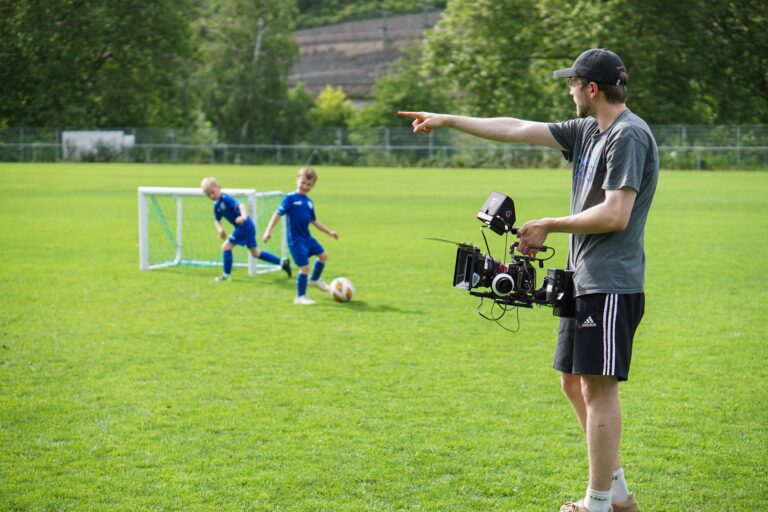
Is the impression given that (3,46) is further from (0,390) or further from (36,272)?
(0,390)

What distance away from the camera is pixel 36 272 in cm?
1346

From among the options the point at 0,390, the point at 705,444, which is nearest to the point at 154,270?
the point at 0,390

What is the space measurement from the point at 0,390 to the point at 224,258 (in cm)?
612

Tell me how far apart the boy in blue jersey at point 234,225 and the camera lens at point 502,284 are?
341 inches

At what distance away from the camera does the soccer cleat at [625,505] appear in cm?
471

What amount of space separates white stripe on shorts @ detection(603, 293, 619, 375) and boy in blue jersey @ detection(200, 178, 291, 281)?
351 inches

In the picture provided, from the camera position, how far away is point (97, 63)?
5975cm

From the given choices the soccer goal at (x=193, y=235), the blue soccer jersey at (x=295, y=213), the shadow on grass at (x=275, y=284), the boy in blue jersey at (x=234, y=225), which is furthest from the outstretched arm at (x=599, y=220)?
the soccer goal at (x=193, y=235)

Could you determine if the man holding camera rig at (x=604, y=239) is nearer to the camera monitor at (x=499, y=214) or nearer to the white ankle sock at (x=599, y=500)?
the white ankle sock at (x=599, y=500)

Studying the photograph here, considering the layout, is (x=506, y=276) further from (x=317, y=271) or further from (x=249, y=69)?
(x=249, y=69)

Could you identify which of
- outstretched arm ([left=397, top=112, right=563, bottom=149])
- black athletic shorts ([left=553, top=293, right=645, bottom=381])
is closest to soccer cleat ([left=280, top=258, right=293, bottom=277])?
outstretched arm ([left=397, top=112, right=563, bottom=149])

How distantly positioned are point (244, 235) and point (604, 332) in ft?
29.8

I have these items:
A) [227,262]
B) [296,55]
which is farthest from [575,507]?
[296,55]

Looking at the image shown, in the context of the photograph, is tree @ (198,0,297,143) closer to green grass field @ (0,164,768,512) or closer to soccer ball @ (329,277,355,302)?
green grass field @ (0,164,768,512)
